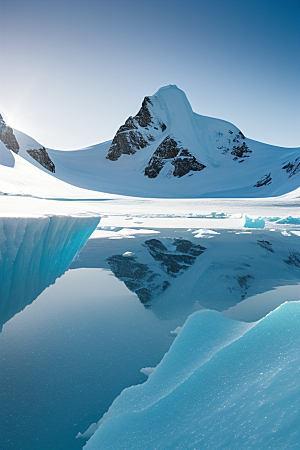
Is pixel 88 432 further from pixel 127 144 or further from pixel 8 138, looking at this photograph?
pixel 127 144

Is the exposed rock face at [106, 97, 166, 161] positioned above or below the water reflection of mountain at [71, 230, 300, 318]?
above

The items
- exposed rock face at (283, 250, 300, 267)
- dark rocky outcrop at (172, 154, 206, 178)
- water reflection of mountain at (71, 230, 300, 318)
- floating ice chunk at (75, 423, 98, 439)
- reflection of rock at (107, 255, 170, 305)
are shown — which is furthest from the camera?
dark rocky outcrop at (172, 154, 206, 178)

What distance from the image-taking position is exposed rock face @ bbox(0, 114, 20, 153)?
39.0m

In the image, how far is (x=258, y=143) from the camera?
58594 mm

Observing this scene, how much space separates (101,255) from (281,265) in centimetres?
327

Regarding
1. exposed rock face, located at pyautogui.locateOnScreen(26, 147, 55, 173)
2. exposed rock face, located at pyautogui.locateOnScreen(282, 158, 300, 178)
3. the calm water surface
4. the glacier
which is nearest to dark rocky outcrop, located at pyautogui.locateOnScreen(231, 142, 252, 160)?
exposed rock face, located at pyautogui.locateOnScreen(282, 158, 300, 178)

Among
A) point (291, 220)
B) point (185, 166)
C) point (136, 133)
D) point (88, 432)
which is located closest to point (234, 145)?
point (185, 166)

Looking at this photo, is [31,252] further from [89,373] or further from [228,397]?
[228,397]

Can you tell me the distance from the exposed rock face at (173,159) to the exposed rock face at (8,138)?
796 inches

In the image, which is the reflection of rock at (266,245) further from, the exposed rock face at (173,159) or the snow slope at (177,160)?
the exposed rock face at (173,159)

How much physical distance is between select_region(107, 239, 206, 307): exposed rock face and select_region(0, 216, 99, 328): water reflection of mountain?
0.94 meters

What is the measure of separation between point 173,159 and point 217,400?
166 feet

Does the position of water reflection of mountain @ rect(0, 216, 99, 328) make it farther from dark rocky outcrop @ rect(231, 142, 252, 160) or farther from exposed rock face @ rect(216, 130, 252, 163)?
dark rocky outcrop @ rect(231, 142, 252, 160)

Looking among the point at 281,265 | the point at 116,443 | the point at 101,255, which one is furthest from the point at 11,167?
the point at 116,443
